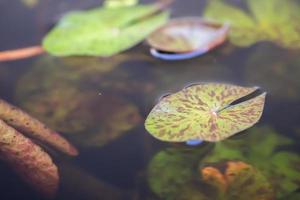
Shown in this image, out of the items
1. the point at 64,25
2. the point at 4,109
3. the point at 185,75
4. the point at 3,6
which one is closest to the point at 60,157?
the point at 4,109

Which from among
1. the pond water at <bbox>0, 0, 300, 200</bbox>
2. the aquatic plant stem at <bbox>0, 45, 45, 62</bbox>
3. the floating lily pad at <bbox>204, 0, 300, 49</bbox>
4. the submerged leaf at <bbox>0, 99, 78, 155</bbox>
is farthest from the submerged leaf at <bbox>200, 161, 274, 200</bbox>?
the aquatic plant stem at <bbox>0, 45, 45, 62</bbox>

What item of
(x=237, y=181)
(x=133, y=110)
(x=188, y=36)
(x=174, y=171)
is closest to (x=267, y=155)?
(x=237, y=181)

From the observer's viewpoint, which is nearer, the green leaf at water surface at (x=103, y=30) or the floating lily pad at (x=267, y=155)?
the floating lily pad at (x=267, y=155)

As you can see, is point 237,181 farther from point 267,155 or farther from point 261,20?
point 261,20

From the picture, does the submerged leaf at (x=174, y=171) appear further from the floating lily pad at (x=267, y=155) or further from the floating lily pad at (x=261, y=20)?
the floating lily pad at (x=261, y=20)

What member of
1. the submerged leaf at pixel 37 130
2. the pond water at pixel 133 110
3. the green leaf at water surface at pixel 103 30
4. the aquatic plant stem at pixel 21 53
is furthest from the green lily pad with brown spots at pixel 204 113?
the aquatic plant stem at pixel 21 53

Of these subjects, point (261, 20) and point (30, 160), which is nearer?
point (30, 160)
